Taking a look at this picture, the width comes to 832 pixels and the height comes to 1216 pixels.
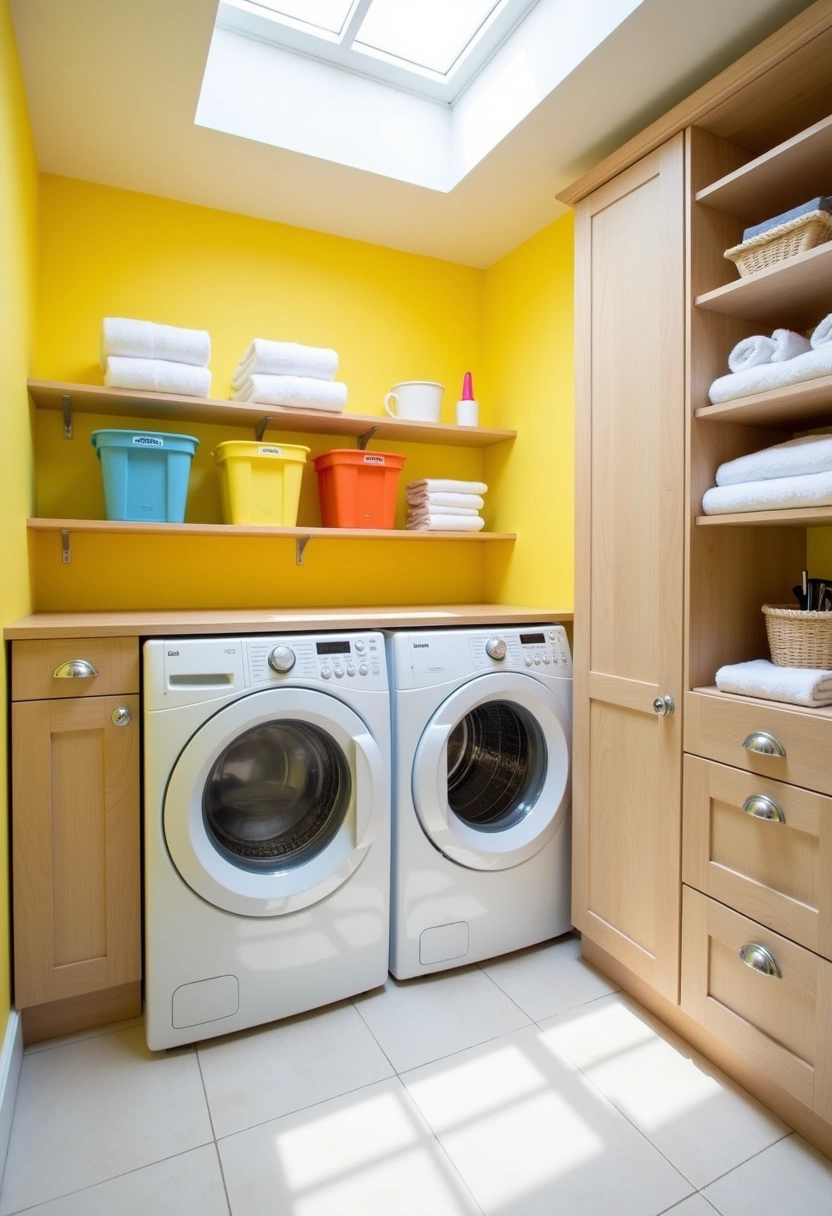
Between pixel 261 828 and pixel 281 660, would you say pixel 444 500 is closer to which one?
pixel 281 660

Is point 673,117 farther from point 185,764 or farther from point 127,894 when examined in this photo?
point 127,894

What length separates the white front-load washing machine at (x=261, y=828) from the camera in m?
1.62

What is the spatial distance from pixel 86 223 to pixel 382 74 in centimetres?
102

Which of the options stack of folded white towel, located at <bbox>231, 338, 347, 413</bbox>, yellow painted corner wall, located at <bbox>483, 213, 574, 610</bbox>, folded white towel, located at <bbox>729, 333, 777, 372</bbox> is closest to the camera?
folded white towel, located at <bbox>729, 333, 777, 372</bbox>

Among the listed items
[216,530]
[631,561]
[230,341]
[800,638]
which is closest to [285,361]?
[230,341]

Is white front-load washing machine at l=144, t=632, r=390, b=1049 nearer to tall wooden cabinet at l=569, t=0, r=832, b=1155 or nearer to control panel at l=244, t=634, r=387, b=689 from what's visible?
control panel at l=244, t=634, r=387, b=689

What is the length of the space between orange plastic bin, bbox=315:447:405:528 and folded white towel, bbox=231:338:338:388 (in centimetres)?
26

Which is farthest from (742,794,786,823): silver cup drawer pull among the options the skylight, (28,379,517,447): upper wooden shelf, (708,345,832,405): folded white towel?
the skylight

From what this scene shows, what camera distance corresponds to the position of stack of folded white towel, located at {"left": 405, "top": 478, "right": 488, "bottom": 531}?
246cm

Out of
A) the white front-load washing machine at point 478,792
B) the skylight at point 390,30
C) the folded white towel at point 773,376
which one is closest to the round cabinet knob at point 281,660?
the white front-load washing machine at point 478,792

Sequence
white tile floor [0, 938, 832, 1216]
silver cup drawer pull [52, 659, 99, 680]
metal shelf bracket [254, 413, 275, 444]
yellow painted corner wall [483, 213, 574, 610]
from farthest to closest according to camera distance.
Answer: yellow painted corner wall [483, 213, 574, 610] → metal shelf bracket [254, 413, 275, 444] → silver cup drawer pull [52, 659, 99, 680] → white tile floor [0, 938, 832, 1216]

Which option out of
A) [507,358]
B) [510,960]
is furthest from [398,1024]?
[507,358]

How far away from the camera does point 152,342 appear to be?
197 cm

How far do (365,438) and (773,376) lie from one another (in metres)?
1.41
